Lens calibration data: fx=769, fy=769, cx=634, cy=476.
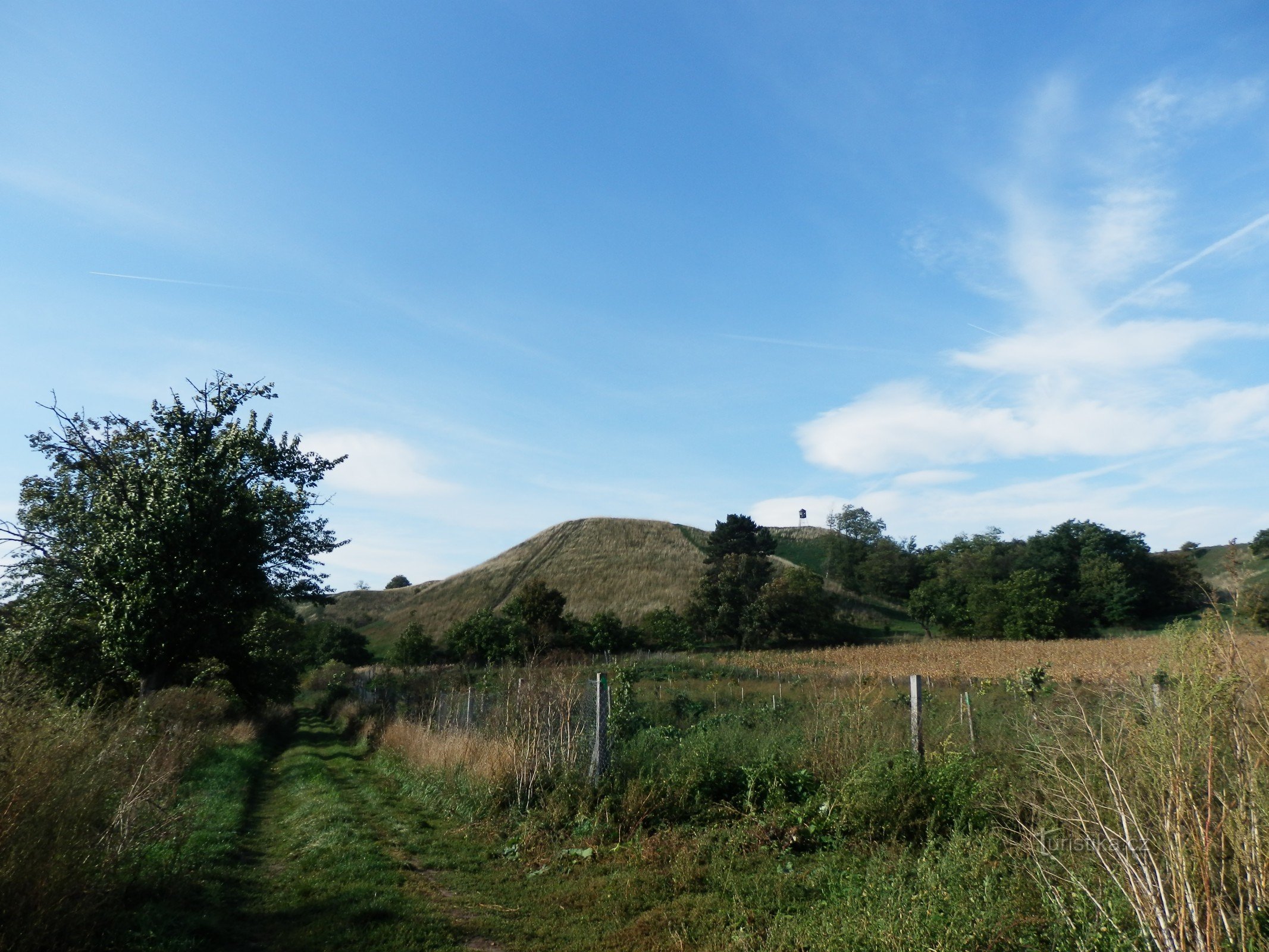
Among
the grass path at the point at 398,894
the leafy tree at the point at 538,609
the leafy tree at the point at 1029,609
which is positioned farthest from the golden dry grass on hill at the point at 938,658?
the grass path at the point at 398,894

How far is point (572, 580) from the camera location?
241 ft

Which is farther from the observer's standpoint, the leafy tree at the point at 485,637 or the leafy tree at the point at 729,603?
the leafy tree at the point at 729,603

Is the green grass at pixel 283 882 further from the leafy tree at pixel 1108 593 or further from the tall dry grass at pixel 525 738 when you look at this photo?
the leafy tree at pixel 1108 593

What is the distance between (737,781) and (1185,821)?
5913mm

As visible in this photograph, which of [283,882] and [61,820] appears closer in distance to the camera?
[61,820]

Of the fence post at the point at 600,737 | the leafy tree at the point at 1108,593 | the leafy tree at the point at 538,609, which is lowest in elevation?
the fence post at the point at 600,737

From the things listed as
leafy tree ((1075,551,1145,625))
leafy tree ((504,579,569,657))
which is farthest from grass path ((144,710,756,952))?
leafy tree ((1075,551,1145,625))

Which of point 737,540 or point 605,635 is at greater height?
point 737,540

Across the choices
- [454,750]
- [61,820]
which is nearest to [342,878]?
[61,820]

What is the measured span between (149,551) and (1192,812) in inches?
623

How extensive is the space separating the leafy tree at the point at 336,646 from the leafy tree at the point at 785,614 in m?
27.8

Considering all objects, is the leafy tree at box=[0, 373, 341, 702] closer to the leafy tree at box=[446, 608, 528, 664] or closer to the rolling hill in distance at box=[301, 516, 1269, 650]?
the leafy tree at box=[446, 608, 528, 664]

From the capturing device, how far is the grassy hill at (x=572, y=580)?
224ft

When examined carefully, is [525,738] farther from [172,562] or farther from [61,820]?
[172,562]
